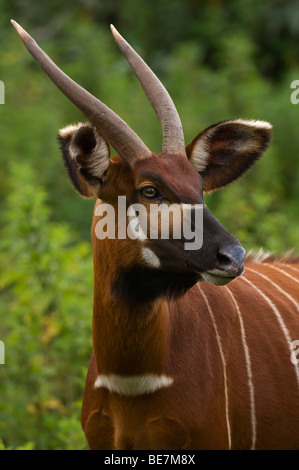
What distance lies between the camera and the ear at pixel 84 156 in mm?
3283

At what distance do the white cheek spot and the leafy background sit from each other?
63.7 inches

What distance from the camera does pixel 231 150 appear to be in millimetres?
3803

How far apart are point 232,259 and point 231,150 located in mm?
899

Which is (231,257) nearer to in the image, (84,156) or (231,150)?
(84,156)

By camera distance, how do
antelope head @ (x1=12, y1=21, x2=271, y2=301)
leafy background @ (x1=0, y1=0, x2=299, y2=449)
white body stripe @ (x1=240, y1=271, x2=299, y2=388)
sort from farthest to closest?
leafy background @ (x1=0, y1=0, x2=299, y2=449), white body stripe @ (x1=240, y1=271, x2=299, y2=388), antelope head @ (x1=12, y1=21, x2=271, y2=301)

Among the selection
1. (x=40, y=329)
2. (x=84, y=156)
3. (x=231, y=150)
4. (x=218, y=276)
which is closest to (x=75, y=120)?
(x=40, y=329)

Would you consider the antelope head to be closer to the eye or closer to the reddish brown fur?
the eye

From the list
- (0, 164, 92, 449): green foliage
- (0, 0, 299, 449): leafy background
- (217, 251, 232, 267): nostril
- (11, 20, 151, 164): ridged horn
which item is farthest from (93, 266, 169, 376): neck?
(0, 164, 92, 449): green foliage

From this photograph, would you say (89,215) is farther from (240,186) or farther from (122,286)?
(122,286)

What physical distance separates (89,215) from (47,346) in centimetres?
258

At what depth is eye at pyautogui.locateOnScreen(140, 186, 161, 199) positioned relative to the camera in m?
3.29

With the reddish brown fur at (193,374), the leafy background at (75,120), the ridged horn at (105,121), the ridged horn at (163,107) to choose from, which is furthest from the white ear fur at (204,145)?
the leafy background at (75,120)

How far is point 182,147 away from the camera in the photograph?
11.4 feet
